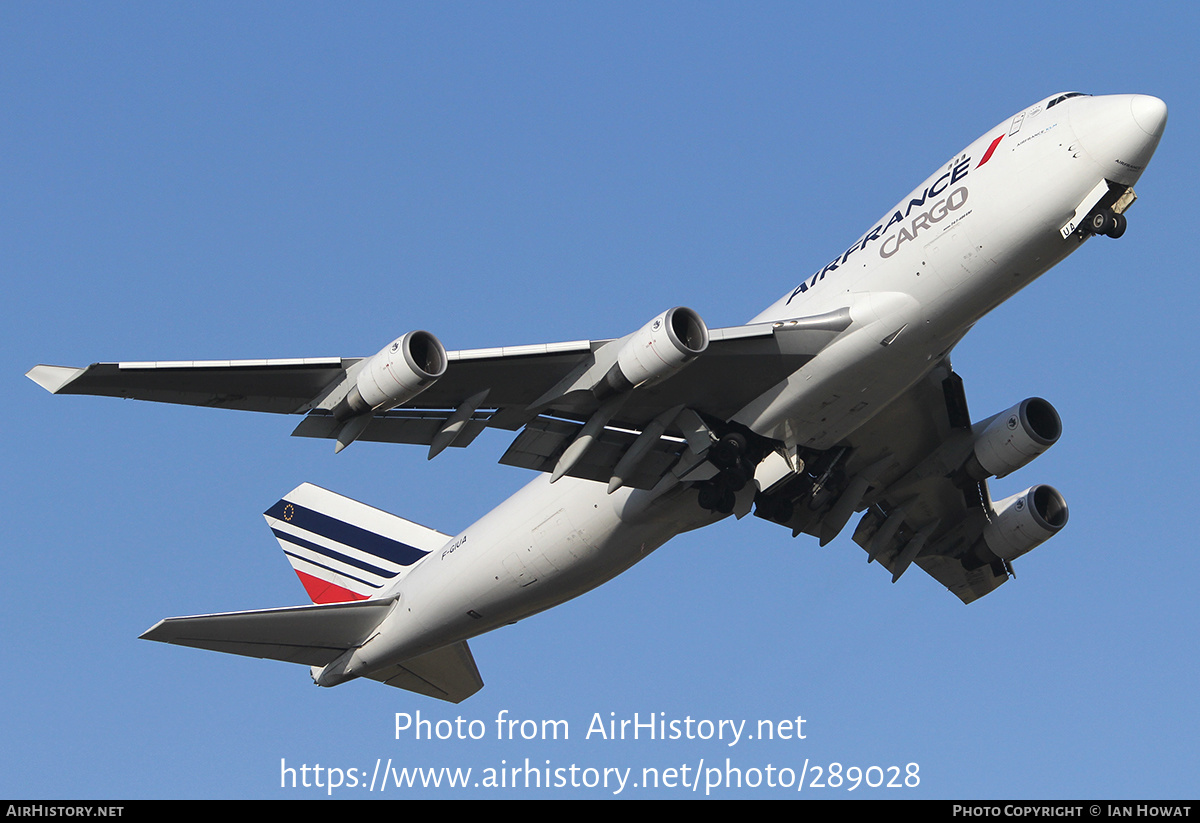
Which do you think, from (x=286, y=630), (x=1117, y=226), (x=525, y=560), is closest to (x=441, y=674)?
(x=286, y=630)

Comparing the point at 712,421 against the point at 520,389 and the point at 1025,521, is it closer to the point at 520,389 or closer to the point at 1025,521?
the point at 520,389

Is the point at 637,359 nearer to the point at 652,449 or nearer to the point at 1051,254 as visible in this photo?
the point at 652,449

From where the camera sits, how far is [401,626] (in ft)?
87.6

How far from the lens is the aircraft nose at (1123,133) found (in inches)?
787

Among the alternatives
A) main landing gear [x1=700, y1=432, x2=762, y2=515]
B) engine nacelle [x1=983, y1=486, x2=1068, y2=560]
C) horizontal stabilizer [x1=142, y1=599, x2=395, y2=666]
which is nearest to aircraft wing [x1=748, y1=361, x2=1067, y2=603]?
engine nacelle [x1=983, y1=486, x2=1068, y2=560]

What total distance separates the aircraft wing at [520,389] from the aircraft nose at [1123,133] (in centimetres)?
451

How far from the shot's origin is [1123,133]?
1998 centimetres

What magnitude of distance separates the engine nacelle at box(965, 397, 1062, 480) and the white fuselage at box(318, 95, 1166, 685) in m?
4.32

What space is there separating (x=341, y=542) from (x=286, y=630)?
382 cm

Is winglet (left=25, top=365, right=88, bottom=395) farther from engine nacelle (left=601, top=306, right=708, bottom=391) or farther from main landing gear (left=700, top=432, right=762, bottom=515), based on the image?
main landing gear (left=700, top=432, right=762, bottom=515)

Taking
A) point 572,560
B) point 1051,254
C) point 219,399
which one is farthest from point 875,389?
point 219,399

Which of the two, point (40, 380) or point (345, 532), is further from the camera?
point (345, 532)

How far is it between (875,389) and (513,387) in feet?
19.6
